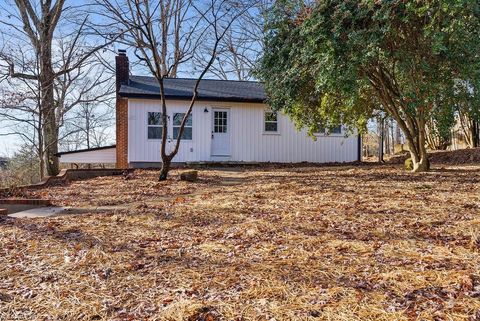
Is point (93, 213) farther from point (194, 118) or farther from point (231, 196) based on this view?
point (194, 118)

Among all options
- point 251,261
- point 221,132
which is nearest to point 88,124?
point 221,132

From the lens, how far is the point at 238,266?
2.72 m

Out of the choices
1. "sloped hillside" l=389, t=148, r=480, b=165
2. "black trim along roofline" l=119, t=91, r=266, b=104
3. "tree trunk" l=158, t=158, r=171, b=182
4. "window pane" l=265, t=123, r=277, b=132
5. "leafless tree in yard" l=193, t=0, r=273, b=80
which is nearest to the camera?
"tree trunk" l=158, t=158, r=171, b=182

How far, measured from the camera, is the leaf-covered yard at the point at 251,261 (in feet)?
6.79

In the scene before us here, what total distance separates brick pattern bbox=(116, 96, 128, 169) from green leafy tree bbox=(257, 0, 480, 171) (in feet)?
21.6

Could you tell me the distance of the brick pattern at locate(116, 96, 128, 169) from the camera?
1300cm

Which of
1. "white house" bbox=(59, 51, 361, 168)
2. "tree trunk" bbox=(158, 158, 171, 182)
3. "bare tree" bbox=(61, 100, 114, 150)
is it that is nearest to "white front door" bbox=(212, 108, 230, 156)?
"white house" bbox=(59, 51, 361, 168)

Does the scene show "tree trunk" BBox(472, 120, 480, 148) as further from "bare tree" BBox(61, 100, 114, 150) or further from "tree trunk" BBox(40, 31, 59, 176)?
"bare tree" BBox(61, 100, 114, 150)

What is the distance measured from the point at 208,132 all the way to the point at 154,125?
1.95 metres

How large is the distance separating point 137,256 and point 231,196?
3086 mm

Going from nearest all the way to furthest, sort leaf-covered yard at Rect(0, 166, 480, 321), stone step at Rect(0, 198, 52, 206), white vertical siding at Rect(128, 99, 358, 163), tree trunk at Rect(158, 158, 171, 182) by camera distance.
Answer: leaf-covered yard at Rect(0, 166, 480, 321)
stone step at Rect(0, 198, 52, 206)
tree trunk at Rect(158, 158, 171, 182)
white vertical siding at Rect(128, 99, 358, 163)

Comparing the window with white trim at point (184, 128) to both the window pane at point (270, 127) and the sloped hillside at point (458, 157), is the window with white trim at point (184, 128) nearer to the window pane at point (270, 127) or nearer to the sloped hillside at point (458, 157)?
the window pane at point (270, 127)

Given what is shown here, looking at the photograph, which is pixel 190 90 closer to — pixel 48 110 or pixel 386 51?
pixel 48 110

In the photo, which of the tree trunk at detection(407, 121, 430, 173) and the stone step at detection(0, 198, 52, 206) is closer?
the stone step at detection(0, 198, 52, 206)
